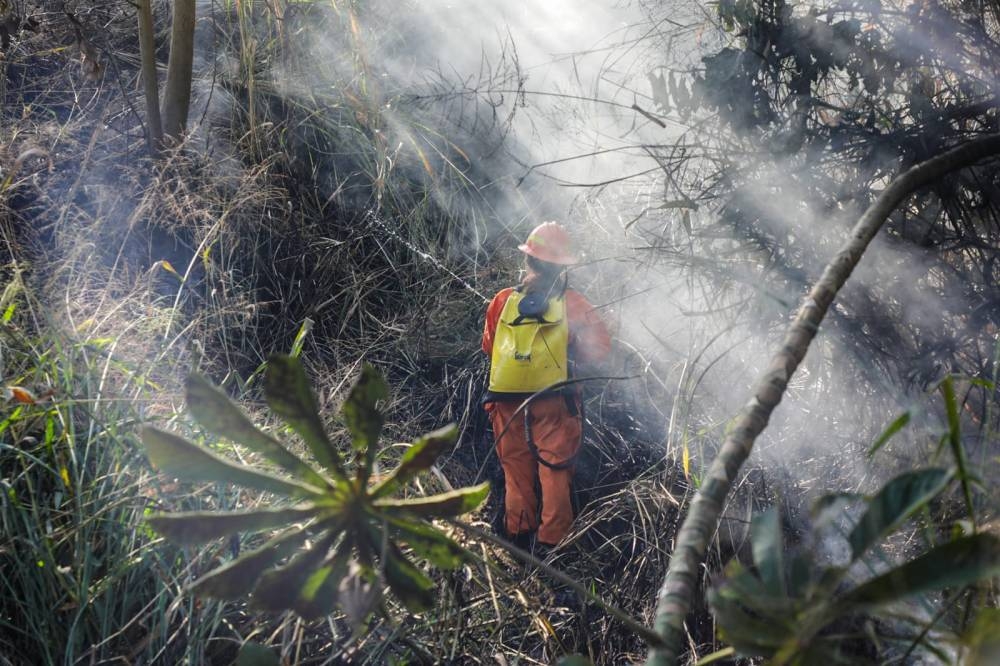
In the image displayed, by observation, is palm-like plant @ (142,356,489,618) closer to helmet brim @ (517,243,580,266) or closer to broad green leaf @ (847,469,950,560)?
broad green leaf @ (847,469,950,560)

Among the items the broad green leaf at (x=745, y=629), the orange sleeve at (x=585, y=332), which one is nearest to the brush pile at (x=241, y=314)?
the orange sleeve at (x=585, y=332)

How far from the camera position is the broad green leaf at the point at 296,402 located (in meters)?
1.00

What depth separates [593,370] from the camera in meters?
4.22

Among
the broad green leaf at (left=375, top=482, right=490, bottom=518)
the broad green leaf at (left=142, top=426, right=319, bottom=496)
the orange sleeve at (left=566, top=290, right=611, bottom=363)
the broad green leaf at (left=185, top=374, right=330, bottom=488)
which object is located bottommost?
the broad green leaf at (left=142, top=426, right=319, bottom=496)

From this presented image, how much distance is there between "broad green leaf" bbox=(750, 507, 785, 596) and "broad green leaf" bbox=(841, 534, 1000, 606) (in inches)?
2.9

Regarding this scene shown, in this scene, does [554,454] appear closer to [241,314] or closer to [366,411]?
[241,314]

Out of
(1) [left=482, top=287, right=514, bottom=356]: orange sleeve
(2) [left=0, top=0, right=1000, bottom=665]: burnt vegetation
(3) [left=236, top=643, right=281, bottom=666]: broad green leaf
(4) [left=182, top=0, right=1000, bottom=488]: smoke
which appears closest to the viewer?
(3) [left=236, top=643, right=281, bottom=666]: broad green leaf

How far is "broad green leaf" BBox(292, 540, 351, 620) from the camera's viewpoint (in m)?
1.04

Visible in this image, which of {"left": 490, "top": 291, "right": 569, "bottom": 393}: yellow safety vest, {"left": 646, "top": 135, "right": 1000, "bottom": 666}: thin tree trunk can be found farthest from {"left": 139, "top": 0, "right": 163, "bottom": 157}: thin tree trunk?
{"left": 646, "top": 135, "right": 1000, "bottom": 666}: thin tree trunk

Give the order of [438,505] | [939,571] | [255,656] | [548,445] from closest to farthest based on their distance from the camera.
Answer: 1. [939,571]
2. [438,505]
3. [255,656]
4. [548,445]

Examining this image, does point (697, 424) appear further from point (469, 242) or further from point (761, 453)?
point (469, 242)

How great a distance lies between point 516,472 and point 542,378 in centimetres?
51

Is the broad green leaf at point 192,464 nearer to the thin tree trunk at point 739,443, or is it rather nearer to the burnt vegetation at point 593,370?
the burnt vegetation at point 593,370

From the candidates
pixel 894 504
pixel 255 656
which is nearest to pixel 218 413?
pixel 255 656
